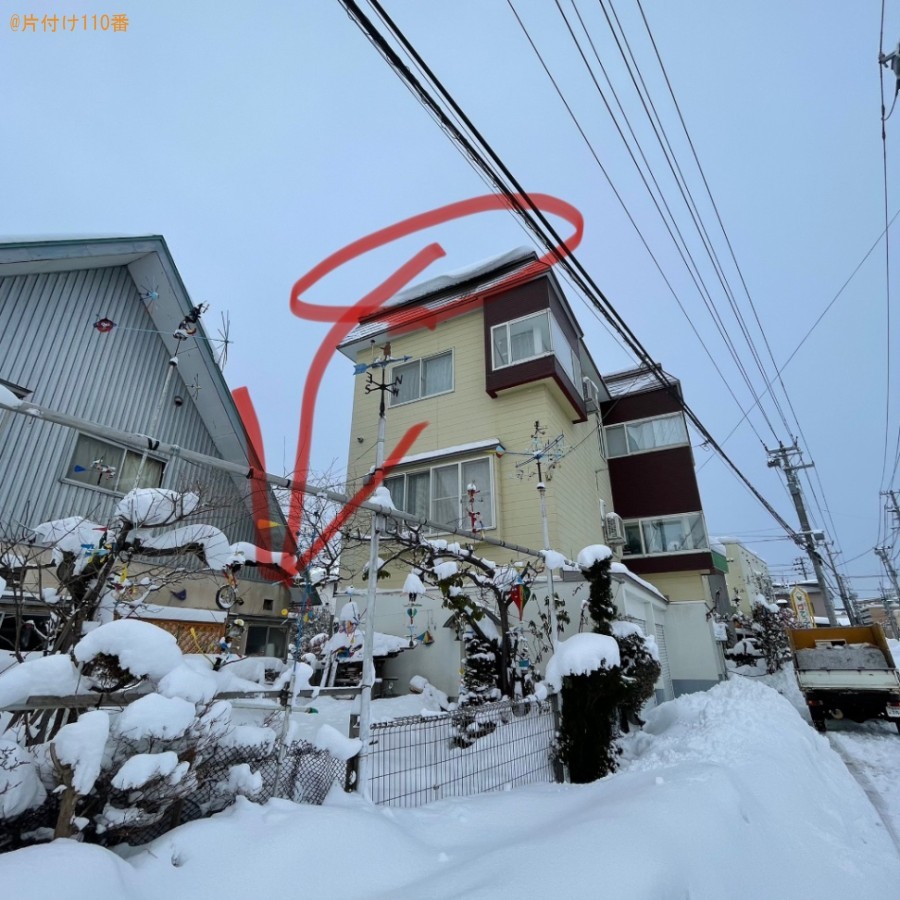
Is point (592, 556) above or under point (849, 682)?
above

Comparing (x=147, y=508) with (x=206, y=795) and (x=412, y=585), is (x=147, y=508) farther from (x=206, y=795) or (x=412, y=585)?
(x=412, y=585)

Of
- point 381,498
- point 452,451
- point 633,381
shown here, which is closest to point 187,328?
point 381,498

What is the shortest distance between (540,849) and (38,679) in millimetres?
3020

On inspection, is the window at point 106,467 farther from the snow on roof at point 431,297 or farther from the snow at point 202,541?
the snow on roof at point 431,297

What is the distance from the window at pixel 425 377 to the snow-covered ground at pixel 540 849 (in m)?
9.80

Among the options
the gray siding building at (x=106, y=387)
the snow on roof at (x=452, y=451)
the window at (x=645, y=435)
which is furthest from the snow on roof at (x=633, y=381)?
the gray siding building at (x=106, y=387)

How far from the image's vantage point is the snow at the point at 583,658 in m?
5.87

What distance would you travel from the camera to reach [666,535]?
48.1ft

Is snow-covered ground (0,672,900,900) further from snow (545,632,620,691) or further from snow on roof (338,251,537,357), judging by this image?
snow on roof (338,251,537,357)

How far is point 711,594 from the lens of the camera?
1466 cm

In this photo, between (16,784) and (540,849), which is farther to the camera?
(540,849)

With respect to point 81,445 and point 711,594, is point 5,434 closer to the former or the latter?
point 81,445

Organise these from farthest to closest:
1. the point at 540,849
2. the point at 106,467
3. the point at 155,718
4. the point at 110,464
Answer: the point at 110,464, the point at 106,467, the point at 540,849, the point at 155,718

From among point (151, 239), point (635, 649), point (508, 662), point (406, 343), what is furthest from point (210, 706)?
point (406, 343)
